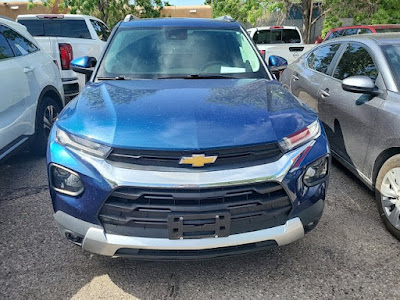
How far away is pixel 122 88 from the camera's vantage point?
2930mm

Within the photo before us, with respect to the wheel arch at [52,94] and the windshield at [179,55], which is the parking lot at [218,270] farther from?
the wheel arch at [52,94]

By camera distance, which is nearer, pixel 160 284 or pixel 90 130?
pixel 90 130

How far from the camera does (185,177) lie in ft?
6.72

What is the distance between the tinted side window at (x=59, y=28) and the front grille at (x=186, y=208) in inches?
280

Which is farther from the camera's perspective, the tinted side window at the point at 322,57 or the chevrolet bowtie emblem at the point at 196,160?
the tinted side window at the point at 322,57

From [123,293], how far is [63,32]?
7457mm

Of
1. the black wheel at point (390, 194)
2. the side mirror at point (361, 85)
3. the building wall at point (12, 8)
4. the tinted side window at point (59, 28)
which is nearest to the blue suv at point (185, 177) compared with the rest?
the black wheel at point (390, 194)

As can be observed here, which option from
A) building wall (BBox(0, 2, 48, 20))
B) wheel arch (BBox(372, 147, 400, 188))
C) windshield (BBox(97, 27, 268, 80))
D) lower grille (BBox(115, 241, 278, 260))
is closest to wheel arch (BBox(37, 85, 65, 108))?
windshield (BBox(97, 27, 268, 80))

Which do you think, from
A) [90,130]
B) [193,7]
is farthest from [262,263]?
[193,7]

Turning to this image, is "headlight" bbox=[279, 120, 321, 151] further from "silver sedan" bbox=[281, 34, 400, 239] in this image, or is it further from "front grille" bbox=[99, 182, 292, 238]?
"silver sedan" bbox=[281, 34, 400, 239]

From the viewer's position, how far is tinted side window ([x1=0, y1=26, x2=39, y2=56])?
13.7ft

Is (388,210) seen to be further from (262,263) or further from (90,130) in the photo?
(90,130)

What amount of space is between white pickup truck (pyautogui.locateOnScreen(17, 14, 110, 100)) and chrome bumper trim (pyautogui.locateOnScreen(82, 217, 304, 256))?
4.75m

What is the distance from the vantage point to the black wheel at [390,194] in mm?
2924
